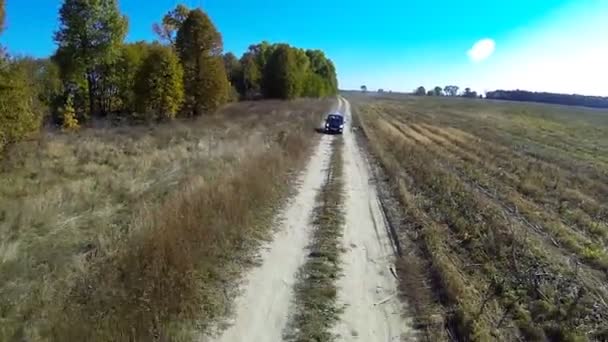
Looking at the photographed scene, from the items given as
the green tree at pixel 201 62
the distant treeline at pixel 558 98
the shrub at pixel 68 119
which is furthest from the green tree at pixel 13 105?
the distant treeline at pixel 558 98

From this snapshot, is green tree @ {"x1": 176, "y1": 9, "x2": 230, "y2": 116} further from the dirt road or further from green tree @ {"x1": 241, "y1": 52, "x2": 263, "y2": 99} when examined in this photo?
green tree @ {"x1": 241, "y1": 52, "x2": 263, "y2": 99}

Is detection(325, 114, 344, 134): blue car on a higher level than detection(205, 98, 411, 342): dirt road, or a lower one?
higher

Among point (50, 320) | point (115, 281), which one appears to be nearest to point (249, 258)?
point (115, 281)

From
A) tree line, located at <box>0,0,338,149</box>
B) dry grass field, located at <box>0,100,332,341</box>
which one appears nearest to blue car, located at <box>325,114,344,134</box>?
tree line, located at <box>0,0,338,149</box>

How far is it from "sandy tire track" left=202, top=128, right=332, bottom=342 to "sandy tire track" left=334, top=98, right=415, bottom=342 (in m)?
0.87

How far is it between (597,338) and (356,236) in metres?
4.81

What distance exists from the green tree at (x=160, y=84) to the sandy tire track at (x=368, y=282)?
23.6m

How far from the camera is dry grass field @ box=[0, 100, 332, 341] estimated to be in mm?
5430

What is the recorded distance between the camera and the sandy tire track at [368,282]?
18.5 ft

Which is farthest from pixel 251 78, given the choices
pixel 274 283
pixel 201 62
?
pixel 274 283

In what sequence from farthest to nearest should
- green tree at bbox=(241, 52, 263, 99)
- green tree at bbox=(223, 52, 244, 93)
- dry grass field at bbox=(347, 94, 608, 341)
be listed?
green tree at bbox=(223, 52, 244, 93) → green tree at bbox=(241, 52, 263, 99) → dry grass field at bbox=(347, 94, 608, 341)

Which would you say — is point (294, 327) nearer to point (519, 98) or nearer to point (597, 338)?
point (597, 338)

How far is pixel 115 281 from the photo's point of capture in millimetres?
6203

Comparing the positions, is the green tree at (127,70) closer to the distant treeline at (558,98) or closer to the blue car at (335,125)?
the blue car at (335,125)
